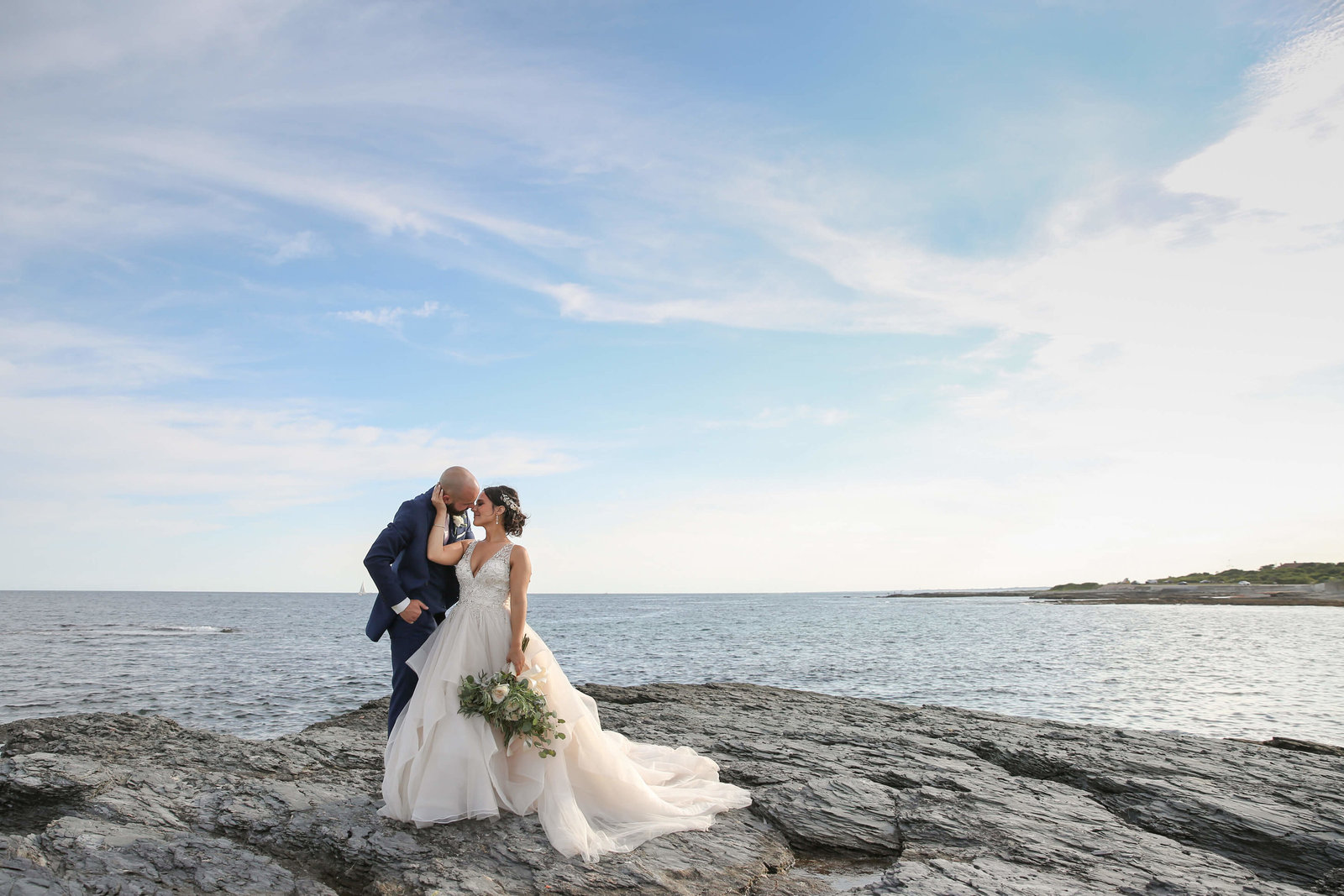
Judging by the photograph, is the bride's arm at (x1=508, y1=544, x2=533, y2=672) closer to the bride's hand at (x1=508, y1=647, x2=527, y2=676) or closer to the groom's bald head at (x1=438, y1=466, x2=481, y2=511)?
the bride's hand at (x1=508, y1=647, x2=527, y2=676)

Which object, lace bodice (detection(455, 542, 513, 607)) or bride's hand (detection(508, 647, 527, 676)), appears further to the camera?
lace bodice (detection(455, 542, 513, 607))

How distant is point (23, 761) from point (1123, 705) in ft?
84.1

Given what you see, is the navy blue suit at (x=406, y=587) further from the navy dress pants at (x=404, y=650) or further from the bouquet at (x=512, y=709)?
the bouquet at (x=512, y=709)

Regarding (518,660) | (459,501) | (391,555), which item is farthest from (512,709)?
(459,501)

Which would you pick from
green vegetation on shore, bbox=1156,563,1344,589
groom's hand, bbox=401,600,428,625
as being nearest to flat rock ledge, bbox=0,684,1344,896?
groom's hand, bbox=401,600,428,625

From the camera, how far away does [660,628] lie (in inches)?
2427

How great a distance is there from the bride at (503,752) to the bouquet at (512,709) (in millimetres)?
86

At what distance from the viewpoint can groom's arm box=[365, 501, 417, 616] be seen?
21.0 ft

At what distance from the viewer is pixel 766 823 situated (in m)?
6.52

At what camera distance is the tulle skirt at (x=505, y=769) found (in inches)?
229

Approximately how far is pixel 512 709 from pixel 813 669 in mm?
26472

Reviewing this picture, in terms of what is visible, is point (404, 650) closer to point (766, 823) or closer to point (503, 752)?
point (503, 752)

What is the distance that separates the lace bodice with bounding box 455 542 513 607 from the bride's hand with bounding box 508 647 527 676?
42 cm

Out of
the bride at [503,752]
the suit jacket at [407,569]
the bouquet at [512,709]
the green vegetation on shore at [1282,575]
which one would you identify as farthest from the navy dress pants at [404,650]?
the green vegetation on shore at [1282,575]
